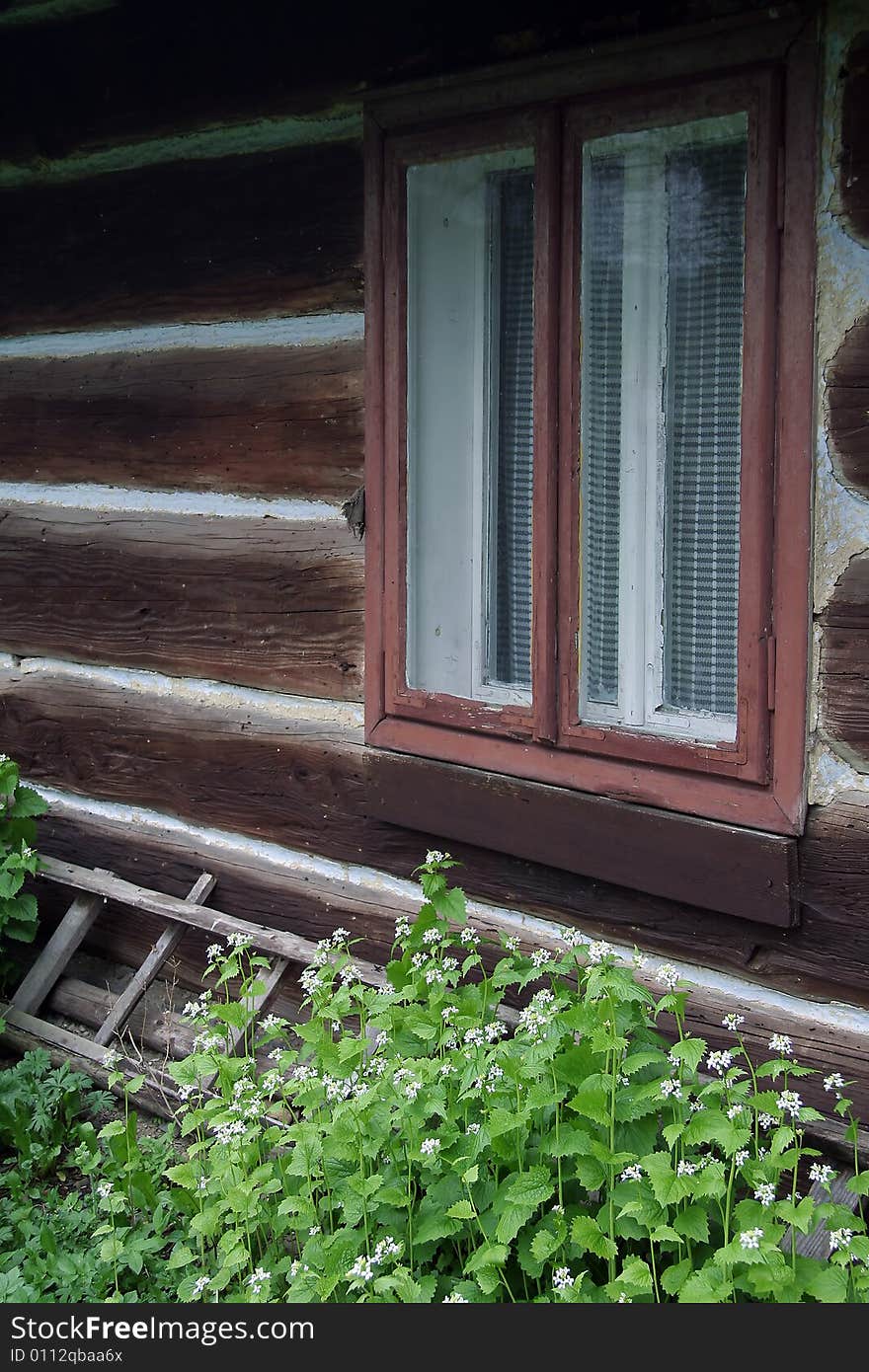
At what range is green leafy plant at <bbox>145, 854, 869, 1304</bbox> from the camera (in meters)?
1.96

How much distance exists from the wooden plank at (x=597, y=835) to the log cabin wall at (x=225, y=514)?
0.05 meters

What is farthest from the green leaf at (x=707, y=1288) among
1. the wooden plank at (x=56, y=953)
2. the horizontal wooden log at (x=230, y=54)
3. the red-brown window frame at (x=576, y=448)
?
the wooden plank at (x=56, y=953)

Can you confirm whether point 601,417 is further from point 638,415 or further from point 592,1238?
point 592,1238

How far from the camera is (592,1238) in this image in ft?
6.50

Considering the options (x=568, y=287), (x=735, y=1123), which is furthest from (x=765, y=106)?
(x=735, y=1123)

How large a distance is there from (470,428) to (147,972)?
164cm

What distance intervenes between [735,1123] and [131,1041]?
73.6 inches

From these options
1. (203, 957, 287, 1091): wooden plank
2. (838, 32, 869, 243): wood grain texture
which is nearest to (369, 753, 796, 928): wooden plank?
(203, 957, 287, 1091): wooden plank

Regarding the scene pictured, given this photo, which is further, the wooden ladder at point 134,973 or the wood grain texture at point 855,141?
the wooden ladder at point 134,973

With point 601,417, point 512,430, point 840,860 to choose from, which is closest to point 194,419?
point 512,430

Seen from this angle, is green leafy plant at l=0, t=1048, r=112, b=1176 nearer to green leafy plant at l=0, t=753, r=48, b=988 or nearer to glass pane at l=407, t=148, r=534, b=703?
green leafy plant at l=0, t=753, r=48, b=988

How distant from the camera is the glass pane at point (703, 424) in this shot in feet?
8.04

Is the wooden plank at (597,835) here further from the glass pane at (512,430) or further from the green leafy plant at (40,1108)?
the green leafy plant at (40,1108)

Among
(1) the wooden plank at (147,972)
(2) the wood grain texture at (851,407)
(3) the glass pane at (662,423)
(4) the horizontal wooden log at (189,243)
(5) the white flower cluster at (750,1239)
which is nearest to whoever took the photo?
(5) the white flower cluster at (750,1239)
